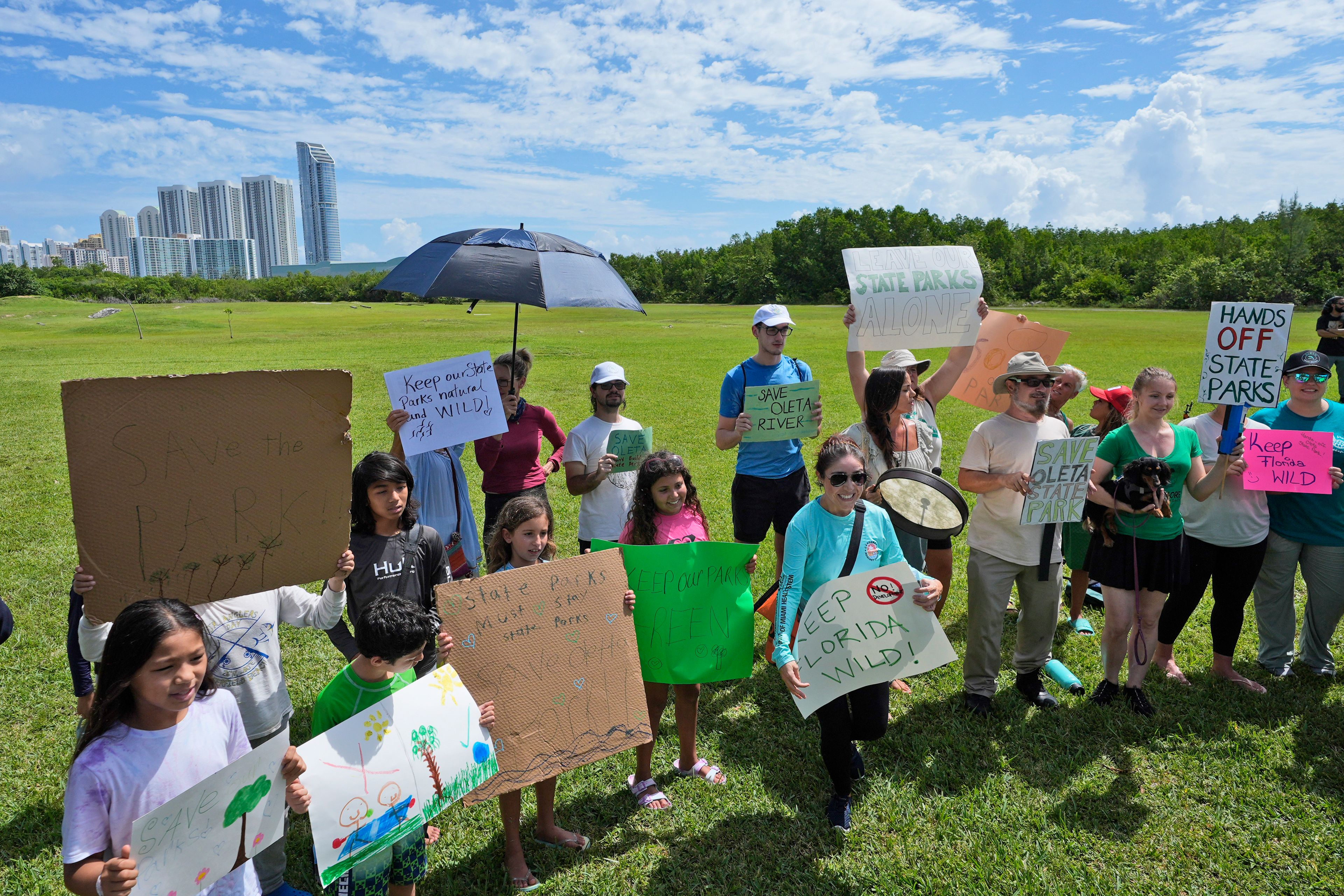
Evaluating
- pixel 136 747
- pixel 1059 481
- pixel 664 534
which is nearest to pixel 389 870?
pixel 136 747

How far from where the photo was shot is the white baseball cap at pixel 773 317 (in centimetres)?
549

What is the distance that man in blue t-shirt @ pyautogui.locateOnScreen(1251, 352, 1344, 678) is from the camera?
528 centimetres

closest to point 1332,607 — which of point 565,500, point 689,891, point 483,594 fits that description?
point 689,891

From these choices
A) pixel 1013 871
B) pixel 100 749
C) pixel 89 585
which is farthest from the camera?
pixel 1013 871

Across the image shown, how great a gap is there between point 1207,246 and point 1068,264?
16.1 metres

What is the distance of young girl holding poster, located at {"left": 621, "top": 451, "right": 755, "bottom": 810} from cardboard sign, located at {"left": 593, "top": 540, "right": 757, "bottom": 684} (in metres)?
0.12

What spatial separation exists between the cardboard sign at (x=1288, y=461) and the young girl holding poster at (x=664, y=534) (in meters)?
3.55

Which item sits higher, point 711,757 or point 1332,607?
point 1332,607

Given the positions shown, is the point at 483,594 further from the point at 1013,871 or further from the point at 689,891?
the point at 1013,871

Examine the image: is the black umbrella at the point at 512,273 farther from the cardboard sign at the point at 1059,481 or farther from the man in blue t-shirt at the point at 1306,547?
the man in blue t-shirt at the point at 1306,547

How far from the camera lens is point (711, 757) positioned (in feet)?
15.7

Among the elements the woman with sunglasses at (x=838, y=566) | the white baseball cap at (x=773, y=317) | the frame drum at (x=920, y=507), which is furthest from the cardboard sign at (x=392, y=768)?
the white baseball cap at (x=773, y=317)

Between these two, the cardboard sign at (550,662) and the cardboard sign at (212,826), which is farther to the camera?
the cardboard sign at (550,662)

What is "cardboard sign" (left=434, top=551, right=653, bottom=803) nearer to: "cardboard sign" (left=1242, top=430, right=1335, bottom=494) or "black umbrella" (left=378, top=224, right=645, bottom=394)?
"black umbrella" (left=378, top=224, right=645, bottom=394)
